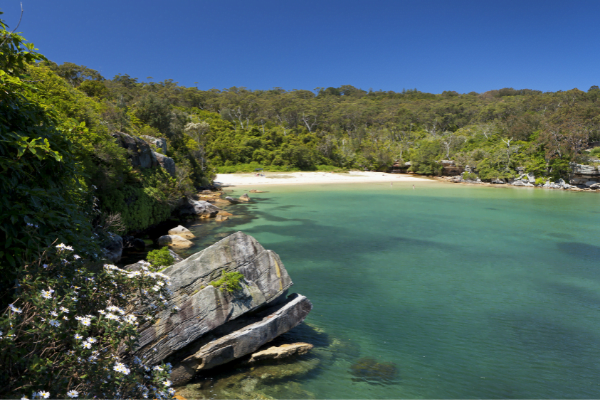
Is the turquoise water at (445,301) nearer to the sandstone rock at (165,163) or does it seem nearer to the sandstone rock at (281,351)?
the sandstone rock at (281,351)

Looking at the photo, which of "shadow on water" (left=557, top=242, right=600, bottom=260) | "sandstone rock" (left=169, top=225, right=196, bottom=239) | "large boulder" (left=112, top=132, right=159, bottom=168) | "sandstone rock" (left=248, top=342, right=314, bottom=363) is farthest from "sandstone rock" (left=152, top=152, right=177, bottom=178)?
"shadow on water" (left=557, top=242, right=600, bottom=260)

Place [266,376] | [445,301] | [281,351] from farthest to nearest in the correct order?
[445,301] < [281,351] < [266,376]

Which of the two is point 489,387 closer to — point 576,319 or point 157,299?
point 576,319

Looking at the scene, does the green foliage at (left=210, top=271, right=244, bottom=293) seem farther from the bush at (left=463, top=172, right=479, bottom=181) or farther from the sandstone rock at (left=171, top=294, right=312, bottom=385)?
the bush at (left=463, top=172, right=479, bottom=181)

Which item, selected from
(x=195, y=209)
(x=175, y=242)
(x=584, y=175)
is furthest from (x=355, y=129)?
(x=175, y=242)

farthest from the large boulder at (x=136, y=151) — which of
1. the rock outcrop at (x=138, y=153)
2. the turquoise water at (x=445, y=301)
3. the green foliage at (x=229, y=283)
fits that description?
the green foliage at (x=229, y=283)

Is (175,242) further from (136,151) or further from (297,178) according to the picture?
(297,178)

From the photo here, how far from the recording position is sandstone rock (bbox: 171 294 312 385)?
8258 millimetres

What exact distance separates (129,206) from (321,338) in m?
14.5

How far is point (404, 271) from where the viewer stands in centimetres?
1719

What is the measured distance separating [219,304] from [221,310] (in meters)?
0.16

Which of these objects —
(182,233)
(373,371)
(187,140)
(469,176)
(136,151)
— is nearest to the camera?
(373,371)

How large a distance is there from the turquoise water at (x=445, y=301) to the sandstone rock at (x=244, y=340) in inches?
44.9

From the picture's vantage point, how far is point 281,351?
9.25 meters
